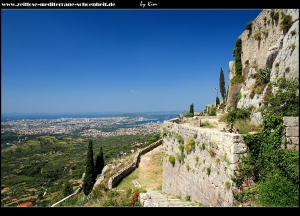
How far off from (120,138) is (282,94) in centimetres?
4904

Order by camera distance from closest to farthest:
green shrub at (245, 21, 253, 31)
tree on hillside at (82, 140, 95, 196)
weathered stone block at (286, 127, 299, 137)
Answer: weathered stone block at (286, 127, 299, 137) < green shrub at (245, 21, 253, 31) < tree on hillside at (82, 140, 95, 196)

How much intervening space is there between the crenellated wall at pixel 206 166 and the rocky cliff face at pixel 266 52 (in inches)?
146

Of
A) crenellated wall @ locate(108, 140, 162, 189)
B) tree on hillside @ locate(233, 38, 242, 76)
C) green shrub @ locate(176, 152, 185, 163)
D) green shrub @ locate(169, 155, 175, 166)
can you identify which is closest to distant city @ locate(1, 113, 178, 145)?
green shrub @ locate(169, 155, 175, 166)

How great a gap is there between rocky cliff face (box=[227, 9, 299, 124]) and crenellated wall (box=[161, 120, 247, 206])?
370 cm

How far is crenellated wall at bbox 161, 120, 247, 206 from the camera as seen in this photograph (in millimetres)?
5714

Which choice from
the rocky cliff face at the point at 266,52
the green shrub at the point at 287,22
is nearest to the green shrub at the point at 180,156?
the rocky cliff face at the point at 266,52

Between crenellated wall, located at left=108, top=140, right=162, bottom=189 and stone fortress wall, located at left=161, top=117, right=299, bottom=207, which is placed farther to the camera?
crenellated wall, located at left=108, top=140, right=162, bottom=189

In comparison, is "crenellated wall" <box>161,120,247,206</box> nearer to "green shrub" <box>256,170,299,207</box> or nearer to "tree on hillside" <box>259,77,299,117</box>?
"green shrub" <box>256,170,299,207</box>

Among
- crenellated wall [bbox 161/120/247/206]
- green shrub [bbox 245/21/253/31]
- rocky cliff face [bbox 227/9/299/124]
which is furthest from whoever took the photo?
green shrub [bbox 245/21/253/31]

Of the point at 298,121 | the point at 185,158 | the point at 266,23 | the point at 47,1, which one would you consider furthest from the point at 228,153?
→ the point at 266,23

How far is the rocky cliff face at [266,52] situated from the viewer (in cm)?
993

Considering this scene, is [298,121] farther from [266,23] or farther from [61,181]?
[61,181]

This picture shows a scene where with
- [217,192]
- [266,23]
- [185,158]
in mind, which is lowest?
[217,192]
